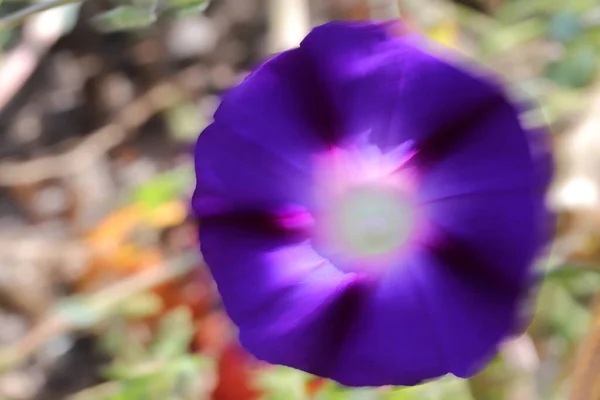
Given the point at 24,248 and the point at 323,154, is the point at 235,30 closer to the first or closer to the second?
the point at 24,248

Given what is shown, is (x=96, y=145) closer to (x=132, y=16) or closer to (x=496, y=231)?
(x=132, y=16)

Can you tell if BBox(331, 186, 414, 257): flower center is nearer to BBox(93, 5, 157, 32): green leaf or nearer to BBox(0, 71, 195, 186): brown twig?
BBox(93, 5, 157, 32): green leaf

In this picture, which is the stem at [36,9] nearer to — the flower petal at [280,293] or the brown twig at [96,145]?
the flower petal at [280,293]

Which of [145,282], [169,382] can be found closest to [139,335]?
[145,282]

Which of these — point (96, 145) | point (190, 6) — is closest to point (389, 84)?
point (190, 6)

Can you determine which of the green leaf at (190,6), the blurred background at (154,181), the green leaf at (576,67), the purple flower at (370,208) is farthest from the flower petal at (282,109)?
the green leaf at (576,67)

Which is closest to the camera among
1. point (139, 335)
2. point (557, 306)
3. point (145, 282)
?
point (557, 306)
